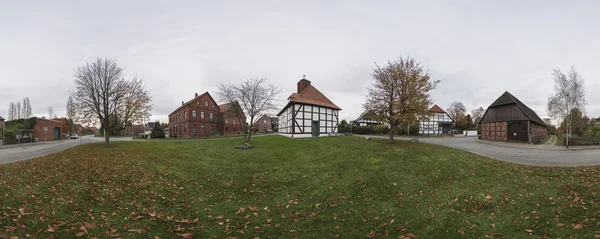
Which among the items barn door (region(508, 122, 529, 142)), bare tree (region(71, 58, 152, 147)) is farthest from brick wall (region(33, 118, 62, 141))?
barn door (region(508, 122, 529, 142))

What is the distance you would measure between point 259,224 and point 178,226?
1918 millimetres

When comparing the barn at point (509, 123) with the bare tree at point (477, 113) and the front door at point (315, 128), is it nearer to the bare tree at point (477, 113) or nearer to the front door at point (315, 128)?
the front door at point (315, 128)

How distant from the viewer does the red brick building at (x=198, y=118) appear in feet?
150

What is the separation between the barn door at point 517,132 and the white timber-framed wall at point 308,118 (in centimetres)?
2272

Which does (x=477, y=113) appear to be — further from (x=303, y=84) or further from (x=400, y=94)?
(x=400, y=94)

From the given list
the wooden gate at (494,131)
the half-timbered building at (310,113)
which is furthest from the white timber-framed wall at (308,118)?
the wooden gate at (494,131)

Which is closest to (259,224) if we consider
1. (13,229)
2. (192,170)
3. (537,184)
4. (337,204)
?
(337,204)

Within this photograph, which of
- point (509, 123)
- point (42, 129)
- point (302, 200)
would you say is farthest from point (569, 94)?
point (42, 129)

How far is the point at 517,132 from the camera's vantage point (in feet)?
98.4

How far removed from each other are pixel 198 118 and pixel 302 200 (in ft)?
145

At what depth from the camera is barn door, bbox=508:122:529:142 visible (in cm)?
2917

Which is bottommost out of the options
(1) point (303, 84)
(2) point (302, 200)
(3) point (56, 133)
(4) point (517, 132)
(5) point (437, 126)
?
(2) point (302, 200)

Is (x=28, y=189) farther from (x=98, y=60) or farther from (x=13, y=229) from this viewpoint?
(x=98, y=60)

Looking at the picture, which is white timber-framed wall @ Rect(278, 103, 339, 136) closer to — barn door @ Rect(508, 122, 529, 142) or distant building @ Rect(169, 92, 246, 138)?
distant building @ Rect(169, 92, 246, 138)
